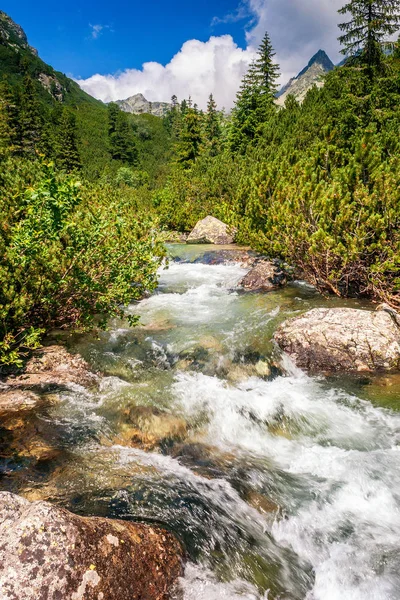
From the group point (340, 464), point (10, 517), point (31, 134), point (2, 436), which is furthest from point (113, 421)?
point (31, 134)

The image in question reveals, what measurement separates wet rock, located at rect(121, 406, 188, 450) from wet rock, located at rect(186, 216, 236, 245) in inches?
690

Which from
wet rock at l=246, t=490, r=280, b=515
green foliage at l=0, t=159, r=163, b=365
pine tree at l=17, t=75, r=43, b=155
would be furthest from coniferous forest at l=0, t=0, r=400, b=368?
pine tree at l=17, t=75, r=43, b=155

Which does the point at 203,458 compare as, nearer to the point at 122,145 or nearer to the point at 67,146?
the point at 67,146

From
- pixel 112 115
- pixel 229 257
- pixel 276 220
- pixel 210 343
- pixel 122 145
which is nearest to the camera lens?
pixel 210 343

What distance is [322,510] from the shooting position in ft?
14.6

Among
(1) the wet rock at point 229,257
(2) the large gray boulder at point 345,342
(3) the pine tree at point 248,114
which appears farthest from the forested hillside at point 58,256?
(3) the pine tree at point 248,114

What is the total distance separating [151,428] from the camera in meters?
5.63

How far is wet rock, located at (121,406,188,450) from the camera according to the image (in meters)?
5.33

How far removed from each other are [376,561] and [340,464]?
1.54 meters

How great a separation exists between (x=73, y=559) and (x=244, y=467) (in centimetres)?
324

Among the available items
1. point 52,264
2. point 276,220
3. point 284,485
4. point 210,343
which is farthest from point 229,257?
point 284,485

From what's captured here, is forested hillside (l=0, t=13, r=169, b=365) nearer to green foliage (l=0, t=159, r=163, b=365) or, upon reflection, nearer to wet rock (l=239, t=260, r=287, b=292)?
green foliage (l=0, t=159, r=163, b=365)

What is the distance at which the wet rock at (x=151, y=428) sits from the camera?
5.33 m

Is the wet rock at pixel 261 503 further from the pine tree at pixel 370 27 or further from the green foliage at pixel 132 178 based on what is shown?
the green foliage at pixel 132 178
